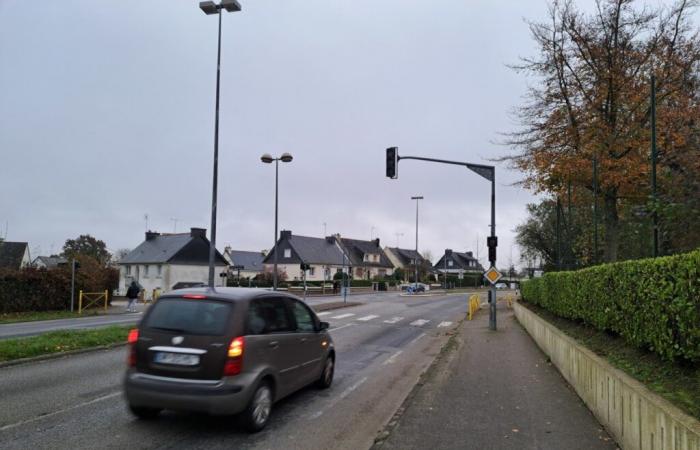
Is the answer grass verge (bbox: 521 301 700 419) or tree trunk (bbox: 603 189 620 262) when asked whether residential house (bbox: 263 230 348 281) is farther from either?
grass verge (bbox: 521 301 700 419)

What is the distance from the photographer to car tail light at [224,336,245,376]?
5.59m

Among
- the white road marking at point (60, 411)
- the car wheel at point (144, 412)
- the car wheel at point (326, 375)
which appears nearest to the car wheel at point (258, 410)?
the car wheel at point (144, 412)

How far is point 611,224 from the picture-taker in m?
18.9

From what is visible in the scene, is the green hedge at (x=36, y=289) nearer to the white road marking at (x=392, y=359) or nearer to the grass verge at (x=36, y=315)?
the grass verge at (x=36, y=315)

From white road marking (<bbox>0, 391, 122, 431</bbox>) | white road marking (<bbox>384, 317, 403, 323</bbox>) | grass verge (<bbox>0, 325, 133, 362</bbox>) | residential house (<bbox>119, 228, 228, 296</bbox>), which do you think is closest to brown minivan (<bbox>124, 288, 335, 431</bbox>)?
white road marking (<bbox>0, 391, 122, 431</bbox>)

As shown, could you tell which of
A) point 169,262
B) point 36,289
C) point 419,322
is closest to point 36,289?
point 36,289

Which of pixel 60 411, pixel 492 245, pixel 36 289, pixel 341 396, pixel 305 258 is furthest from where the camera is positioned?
pixel 305 258

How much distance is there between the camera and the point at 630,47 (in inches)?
732

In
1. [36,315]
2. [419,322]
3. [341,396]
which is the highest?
[341,396]

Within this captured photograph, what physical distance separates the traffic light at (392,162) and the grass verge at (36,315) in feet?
59.3

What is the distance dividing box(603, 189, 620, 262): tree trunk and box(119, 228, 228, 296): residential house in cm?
4177

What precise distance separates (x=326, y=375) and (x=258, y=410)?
8.22 feet

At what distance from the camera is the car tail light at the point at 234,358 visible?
18.3ft

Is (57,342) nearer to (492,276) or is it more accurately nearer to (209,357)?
(209,357)
